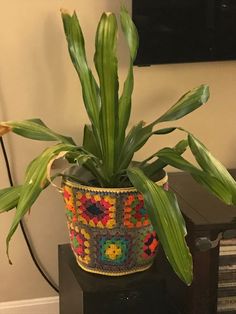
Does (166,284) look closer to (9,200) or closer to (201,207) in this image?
(201,207)

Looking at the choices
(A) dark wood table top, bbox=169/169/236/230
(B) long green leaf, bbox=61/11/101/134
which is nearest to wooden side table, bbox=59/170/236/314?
(A) dark wood table top, bbox=169/169/236/230

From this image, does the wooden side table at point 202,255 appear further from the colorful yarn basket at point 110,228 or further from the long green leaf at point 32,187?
the long green leaf at point 32,187

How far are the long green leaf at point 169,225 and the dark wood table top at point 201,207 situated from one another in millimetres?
215

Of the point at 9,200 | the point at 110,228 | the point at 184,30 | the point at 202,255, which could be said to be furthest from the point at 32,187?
the point at 184,30

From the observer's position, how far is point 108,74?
1.48 m

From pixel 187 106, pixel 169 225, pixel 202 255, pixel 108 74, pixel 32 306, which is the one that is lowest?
pixel 32 306

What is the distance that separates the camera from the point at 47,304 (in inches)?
80.7

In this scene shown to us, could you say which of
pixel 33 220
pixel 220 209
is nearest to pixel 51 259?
pixel 33 220

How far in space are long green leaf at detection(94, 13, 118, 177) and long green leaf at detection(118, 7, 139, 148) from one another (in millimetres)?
62

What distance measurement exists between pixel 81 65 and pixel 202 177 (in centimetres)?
46

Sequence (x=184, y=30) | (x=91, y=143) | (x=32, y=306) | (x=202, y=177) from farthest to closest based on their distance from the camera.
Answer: (x=32, y=306)
(x=184, y=30)
(x=91, y=143)
(x=202, y=177)

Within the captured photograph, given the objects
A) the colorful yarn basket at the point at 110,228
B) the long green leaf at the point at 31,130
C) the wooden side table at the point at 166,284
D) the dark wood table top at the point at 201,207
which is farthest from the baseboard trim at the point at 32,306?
the long green leaf at the point at 31,130

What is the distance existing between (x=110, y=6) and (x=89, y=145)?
0.48 metres

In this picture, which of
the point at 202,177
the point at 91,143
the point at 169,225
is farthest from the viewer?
the point at 91,143
